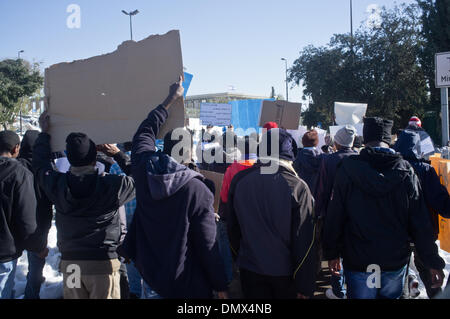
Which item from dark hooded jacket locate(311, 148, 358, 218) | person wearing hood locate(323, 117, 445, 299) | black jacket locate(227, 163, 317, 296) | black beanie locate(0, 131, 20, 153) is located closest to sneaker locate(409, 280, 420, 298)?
dark hooded jacket locate(311, 148, 358, 218)

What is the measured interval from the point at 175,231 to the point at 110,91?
1149 millimetres

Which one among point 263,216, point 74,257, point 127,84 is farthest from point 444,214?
point 74,257

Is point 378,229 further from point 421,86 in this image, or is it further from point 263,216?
point 421,86

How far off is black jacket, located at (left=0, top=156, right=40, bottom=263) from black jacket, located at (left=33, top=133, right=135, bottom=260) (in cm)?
32

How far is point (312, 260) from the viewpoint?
2.43 metres

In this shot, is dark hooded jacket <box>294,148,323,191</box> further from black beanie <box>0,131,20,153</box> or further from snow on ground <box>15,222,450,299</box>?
black beanie <box>0,131,20,153</box>

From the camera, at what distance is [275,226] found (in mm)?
2455


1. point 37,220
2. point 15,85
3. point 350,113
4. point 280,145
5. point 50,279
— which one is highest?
point 15,85

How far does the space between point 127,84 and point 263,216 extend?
1.35 metres

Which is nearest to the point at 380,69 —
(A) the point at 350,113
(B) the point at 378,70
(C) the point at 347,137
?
(B) the point at 378,70

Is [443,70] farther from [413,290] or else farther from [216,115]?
[216,115]

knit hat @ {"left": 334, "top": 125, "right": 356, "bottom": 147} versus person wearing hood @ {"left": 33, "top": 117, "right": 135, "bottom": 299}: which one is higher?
knit hat @ {"left": 334, "top": 125, "right": 356, "bottom": 147}

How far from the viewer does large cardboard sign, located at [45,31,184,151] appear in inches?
103

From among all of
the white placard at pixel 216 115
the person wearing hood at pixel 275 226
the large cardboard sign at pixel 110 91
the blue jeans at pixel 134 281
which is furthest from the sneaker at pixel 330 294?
the white placard at pixel 216 115
